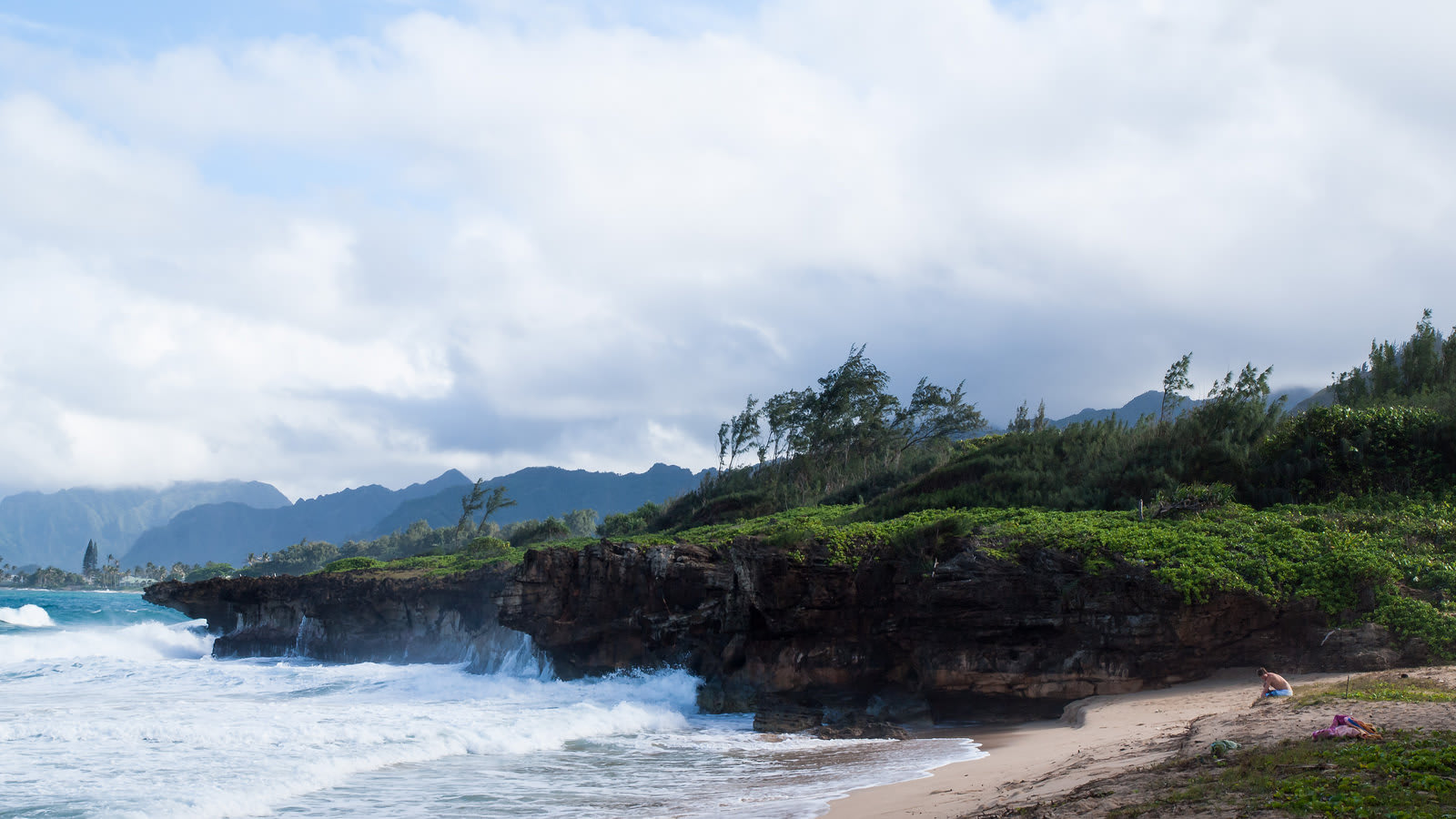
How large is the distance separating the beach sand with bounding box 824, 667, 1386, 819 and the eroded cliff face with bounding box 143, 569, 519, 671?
2758 cm

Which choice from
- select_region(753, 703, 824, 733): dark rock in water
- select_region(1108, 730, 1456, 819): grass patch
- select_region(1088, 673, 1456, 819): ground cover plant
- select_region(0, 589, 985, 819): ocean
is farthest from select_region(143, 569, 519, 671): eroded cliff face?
select_region(1108, 730, 1456, 819): grass patch

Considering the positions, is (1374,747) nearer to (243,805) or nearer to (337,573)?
(243,805)

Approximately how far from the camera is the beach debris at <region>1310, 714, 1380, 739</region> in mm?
8602

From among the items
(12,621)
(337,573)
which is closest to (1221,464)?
(337,573)

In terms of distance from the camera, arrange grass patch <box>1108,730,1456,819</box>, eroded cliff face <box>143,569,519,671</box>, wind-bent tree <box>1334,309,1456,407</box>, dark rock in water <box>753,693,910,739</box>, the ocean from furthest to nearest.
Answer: eroded cliff face <box>143,569,519,671</box>, wind-bent tree <box>1334,309,1456,407</box>, dark rock in water <box>753,693,910,739</box>, the ocean, grass patch <box>1108,730,1456,819</box>

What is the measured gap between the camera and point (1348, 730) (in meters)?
8.78

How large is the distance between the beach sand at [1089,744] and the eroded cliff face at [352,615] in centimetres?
2758

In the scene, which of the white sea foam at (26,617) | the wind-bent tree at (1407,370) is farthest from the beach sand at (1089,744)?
the white sea foam at (26,617)

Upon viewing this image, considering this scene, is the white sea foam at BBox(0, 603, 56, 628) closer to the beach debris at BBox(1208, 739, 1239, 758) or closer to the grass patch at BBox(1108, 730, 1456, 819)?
the beach debris at BBox(1208, 739, 1239, 758)

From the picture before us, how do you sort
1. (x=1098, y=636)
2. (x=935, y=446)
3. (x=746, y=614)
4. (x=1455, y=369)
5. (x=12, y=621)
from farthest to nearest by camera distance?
(x=12, y=621) → (x=935, y=446) → (x=1455, y=369) → (x=746, y=614) → (x=1098, y=636)

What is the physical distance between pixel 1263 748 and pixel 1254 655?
1009 centimetres

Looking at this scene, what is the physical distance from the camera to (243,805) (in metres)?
13.5

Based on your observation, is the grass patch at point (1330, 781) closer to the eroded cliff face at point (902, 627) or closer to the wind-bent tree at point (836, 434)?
the eroded cliff face at point (902, 627)

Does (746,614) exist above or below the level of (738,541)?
below
